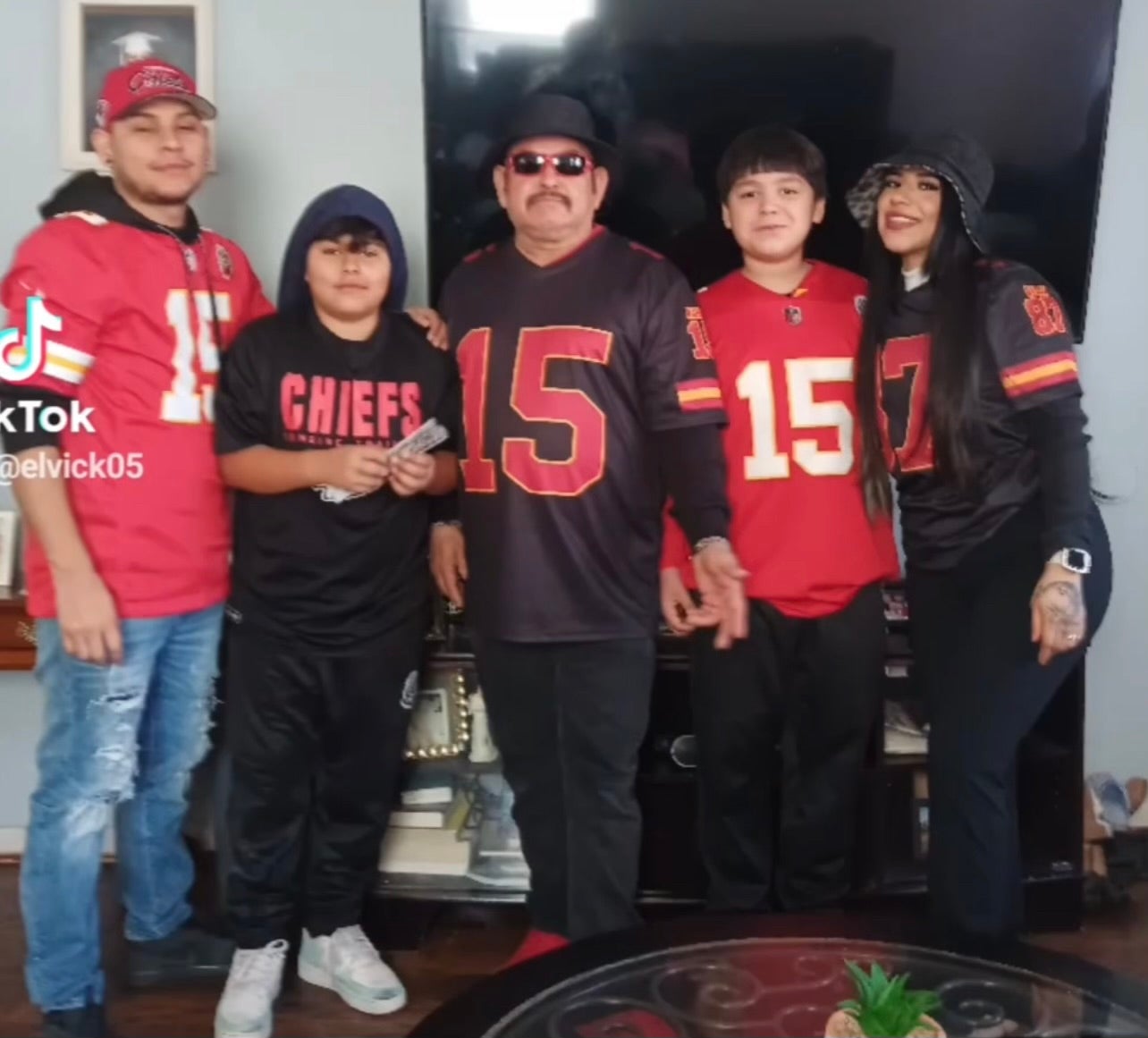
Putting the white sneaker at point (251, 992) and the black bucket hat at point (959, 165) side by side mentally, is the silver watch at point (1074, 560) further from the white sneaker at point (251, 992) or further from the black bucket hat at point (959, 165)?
the white sneaker at point (251, 992)

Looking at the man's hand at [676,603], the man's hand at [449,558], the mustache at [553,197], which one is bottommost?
the man's hand at [676,603]

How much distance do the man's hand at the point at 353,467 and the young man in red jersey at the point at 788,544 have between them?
474 millimetres

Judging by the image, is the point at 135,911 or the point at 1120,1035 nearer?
the point at 1120,1035

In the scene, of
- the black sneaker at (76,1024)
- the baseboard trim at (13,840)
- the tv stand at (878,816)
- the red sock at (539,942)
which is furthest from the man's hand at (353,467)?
the baseboard trim at (13,840)

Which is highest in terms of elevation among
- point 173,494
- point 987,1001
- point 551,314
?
point 551,314

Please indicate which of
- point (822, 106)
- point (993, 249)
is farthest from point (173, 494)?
point (993, 249)

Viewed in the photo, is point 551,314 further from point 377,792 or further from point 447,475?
point 377,792

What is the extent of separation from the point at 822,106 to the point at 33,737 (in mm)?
1971

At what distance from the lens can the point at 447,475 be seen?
1877 mm

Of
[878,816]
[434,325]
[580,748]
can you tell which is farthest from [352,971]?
[434,325]

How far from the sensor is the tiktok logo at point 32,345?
1682mm

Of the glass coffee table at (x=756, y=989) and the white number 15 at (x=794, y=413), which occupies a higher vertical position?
the white number 15 at (x=794, y=413)

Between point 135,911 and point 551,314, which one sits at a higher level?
point 551,314

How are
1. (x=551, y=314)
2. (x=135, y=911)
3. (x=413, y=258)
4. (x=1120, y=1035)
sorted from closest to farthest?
1. (x=1120, y=1035)
2. (x=551, y=314)
3. (x=135, y=911)
4. (x=413, y=258)
